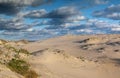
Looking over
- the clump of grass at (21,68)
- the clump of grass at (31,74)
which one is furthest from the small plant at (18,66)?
the clump of grass at (31,74)

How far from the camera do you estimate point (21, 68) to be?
1912 cm

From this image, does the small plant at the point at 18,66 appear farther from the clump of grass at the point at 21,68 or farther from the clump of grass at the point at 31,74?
the clump of grass at the point at 31,74

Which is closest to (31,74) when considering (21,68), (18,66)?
(21,68)

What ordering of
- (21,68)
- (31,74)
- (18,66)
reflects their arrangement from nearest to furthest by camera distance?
(31,74)
(21,68)
(18,66)

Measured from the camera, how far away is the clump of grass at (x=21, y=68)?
1839 cm

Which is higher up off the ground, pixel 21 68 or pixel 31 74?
pixel 21 68

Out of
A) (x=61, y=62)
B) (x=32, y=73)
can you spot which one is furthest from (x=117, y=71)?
(x=32, y=73)

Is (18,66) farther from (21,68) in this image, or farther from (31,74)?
(31,74)

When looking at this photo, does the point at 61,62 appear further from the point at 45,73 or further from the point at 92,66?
the point at 45,73

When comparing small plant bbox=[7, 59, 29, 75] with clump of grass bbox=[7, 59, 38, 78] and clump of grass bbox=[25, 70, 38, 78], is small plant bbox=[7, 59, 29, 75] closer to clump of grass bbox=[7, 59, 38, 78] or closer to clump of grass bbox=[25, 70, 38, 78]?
A: clump of grass bbox=[7, 59, 38, 78]

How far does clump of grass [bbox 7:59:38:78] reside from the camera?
18.4m

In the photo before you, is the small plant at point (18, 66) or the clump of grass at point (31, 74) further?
the small plant at point (18, 66)

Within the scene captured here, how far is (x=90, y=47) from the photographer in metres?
39.5

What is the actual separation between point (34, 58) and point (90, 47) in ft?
52.3
